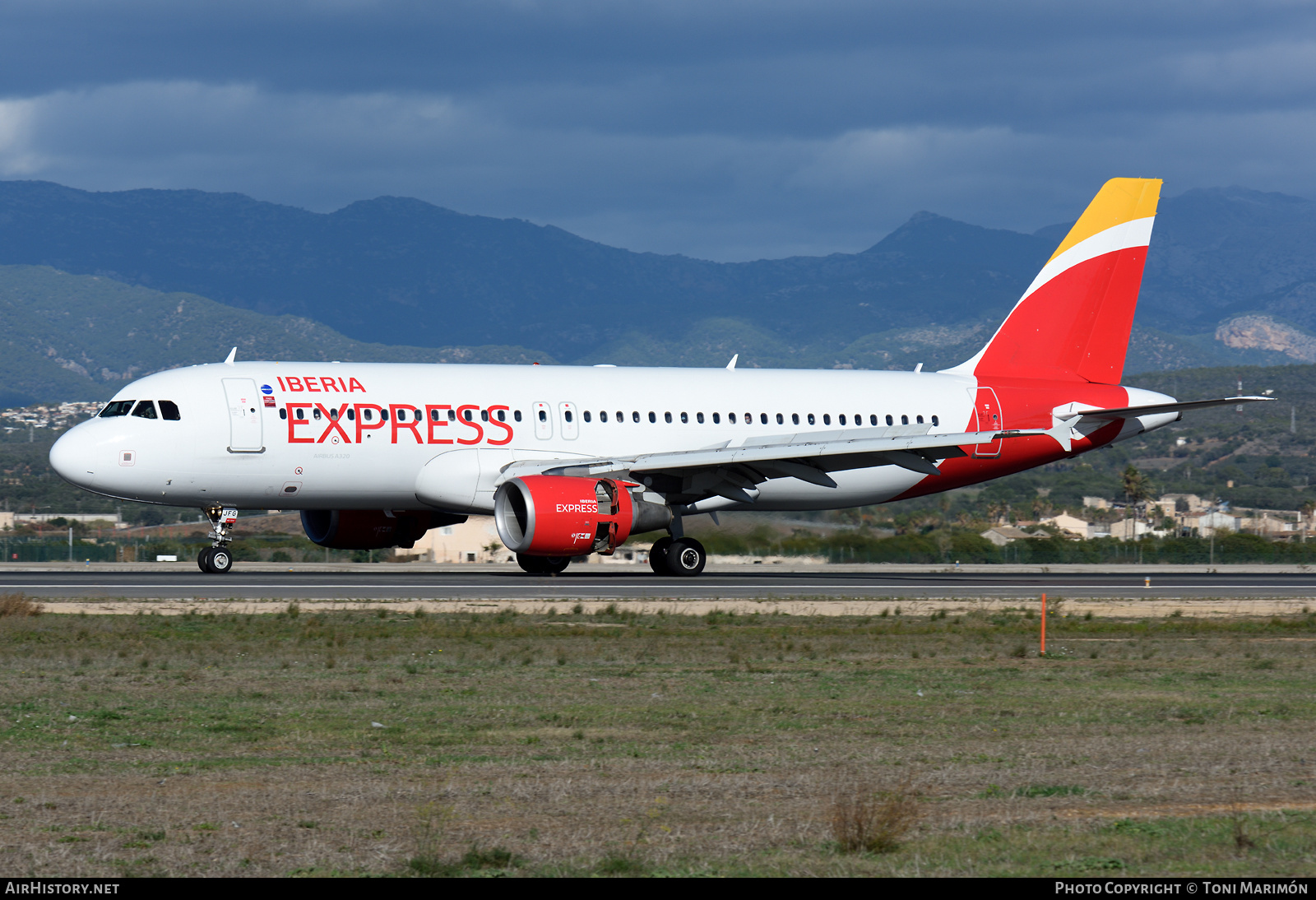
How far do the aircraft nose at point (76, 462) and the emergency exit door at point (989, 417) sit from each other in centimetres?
1952

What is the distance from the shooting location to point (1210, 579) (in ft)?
123

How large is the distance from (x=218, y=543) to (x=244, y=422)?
3.57 meters

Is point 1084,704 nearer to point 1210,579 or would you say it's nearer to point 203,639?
point 203,639

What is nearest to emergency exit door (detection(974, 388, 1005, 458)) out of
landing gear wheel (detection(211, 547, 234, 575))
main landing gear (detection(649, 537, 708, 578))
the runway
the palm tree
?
the runway

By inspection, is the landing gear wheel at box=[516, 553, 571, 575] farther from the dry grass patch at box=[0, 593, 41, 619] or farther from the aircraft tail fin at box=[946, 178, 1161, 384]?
the dry grass patch at box=[0, 593, 41, 619]

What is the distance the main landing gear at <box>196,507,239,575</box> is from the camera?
105ft

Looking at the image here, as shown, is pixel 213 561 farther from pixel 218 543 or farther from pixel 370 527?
pixel 370 527

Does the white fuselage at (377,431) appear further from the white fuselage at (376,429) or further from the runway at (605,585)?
the runway at (605,585)

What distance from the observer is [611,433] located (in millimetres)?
33250

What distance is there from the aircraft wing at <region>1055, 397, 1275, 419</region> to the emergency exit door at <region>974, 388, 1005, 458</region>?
1553mm

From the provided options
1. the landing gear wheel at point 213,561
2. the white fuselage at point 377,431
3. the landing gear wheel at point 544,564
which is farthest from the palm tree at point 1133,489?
the landing gear wheel at point 213,561

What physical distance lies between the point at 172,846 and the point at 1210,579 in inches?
1320

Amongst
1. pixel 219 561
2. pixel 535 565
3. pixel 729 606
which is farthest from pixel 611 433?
pixel 219 561

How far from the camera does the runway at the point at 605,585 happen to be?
27328 mm
